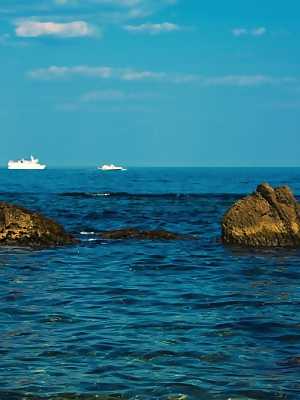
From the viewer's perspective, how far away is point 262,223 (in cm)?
2538

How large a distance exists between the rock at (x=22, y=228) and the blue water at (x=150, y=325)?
4.74 ft

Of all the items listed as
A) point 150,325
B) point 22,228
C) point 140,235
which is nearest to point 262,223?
point 140,235

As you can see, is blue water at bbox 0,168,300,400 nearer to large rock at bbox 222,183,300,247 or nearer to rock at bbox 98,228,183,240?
large rock at bbox 222,183,300,247

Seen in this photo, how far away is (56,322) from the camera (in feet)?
41.7

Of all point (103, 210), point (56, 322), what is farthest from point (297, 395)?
point (103, 210)

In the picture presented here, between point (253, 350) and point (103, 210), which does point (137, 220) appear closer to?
point (103, 210)

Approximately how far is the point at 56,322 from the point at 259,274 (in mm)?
7748

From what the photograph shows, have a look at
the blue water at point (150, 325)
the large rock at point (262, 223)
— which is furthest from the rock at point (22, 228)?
the large rock at point (262, 223)

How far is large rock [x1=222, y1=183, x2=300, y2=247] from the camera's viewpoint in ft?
83.2

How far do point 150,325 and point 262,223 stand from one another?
13.6 metres

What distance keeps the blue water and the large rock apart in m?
1.76

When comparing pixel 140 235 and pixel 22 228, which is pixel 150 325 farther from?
pixel 140 235

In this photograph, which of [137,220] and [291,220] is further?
[137,220]

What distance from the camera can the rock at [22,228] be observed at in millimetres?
24562
